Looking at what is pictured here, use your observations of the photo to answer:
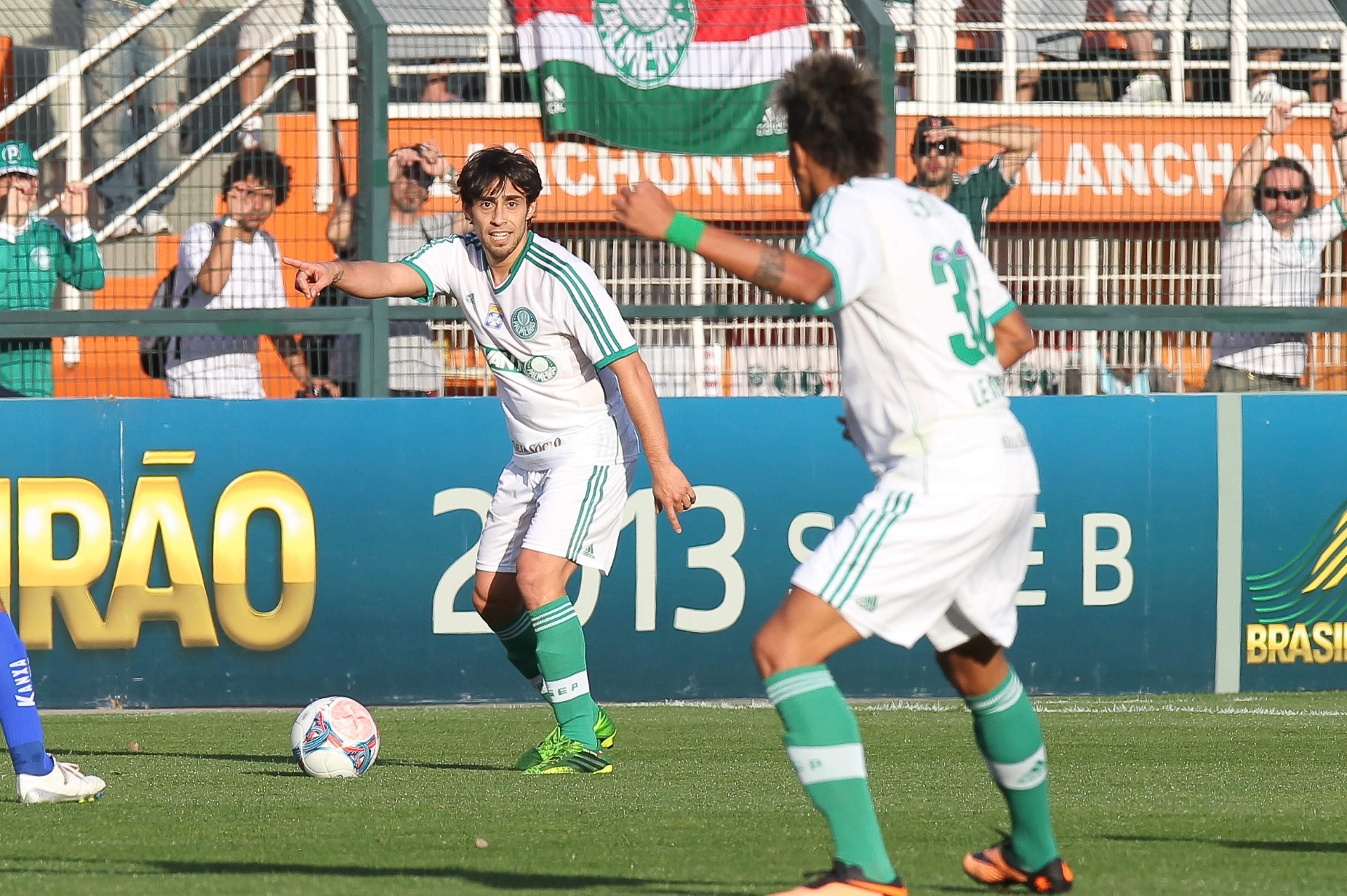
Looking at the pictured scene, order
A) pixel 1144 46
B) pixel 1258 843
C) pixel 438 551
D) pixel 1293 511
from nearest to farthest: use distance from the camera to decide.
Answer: pixel 1258 843
pixel 438 551
pixel 1293 511
pixel 1144 46

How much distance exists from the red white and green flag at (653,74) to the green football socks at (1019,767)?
5832 millimetres

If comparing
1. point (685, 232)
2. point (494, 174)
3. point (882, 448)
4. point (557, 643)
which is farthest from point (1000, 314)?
point (557, 643)

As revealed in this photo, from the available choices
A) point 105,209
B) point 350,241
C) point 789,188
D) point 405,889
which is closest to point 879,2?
point 789,188

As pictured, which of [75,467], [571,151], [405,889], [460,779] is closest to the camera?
[405,889]

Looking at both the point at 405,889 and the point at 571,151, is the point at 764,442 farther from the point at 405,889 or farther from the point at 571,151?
the point at 405,889

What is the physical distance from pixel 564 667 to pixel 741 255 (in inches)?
132

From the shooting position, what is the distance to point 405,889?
4688 millimetres

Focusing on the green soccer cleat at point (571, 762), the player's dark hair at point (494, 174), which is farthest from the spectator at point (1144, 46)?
the green soccer cleat at point (571, 762)

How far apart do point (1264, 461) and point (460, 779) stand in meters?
5.20

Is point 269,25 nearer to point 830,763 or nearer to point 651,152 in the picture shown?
point 651,152

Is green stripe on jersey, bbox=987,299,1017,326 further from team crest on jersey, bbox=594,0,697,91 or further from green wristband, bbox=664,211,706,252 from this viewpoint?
team crest on jersey, bbox=594,0,697,91

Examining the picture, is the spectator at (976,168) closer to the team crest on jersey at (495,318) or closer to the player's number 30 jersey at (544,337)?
the player's number 30 jersey at (544,337)

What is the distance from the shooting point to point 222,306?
9.94 m

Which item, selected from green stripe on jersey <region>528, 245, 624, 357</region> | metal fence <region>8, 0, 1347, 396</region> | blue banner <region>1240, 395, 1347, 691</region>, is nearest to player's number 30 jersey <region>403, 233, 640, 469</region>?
green stripe on jersey <region>528, 245, 624, 357</region>
